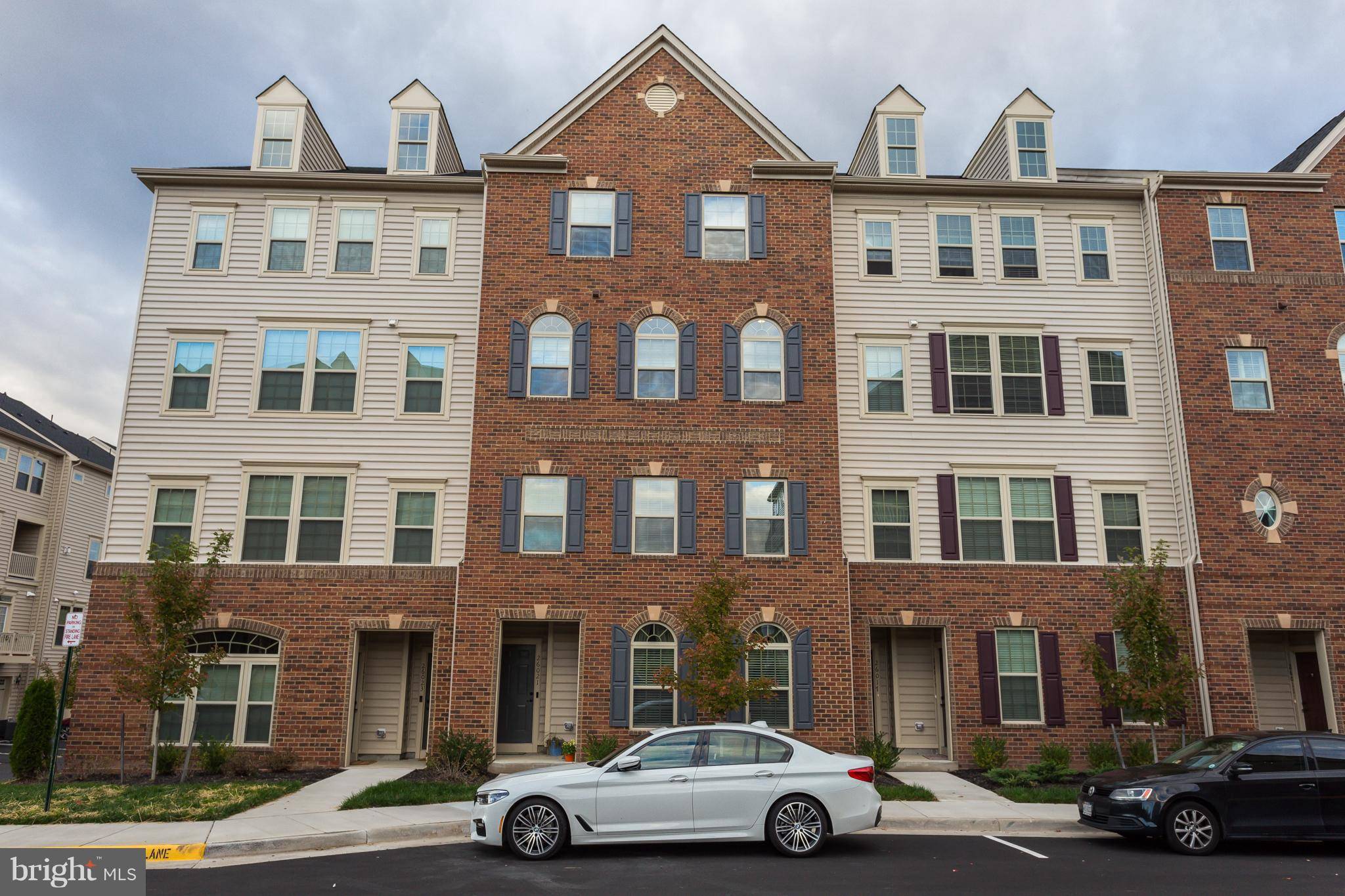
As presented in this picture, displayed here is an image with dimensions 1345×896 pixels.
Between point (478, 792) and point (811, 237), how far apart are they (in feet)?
42.1

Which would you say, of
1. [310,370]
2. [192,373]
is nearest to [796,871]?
[310,370]

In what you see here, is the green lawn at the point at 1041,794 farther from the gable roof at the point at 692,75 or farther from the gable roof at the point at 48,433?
the gable roof at the point at 48,433

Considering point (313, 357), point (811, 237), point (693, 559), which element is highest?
point (811, 237)

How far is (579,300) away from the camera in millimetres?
18297

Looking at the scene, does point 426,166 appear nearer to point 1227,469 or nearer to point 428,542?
point 428,542

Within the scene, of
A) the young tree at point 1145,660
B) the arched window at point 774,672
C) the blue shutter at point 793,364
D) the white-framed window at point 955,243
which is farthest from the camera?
the white-framed window at point 955,243

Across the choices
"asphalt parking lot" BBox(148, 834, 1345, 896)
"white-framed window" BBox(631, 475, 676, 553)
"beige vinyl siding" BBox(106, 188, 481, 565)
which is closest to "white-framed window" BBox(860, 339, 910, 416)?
"white-framed window" BBox(631, 475, 676, 553)

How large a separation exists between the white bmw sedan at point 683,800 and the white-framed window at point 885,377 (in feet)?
32.3

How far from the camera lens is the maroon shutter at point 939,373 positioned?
61.1ft

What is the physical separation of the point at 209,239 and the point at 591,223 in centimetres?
803

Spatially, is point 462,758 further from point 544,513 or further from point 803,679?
point 803,679

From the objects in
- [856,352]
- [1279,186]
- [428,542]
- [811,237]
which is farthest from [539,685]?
Result: [1279,186]

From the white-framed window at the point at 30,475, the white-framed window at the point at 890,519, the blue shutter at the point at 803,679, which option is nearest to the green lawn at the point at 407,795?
the blue shutter at the point at 803,679

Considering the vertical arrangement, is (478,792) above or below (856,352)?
below
